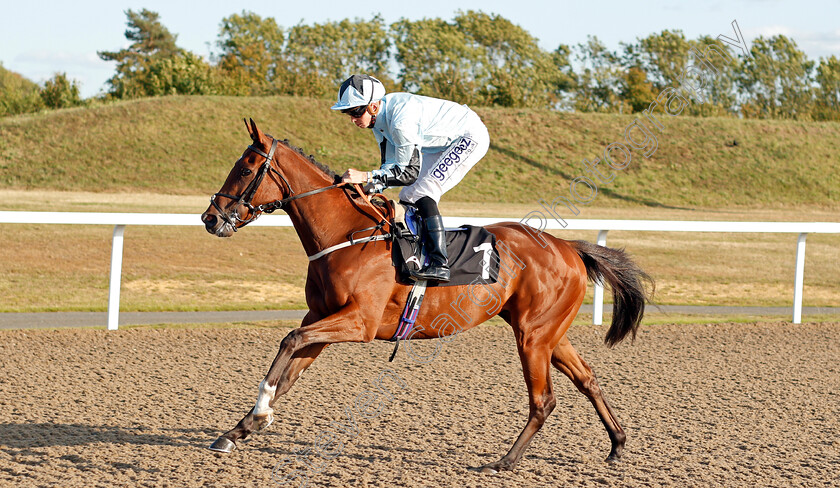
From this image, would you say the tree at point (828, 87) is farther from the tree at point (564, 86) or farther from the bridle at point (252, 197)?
the bridle at point (252, 197)

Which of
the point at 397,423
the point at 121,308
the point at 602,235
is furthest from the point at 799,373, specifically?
the point at 121,308

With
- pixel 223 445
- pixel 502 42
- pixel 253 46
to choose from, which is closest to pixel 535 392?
pixel 223 445

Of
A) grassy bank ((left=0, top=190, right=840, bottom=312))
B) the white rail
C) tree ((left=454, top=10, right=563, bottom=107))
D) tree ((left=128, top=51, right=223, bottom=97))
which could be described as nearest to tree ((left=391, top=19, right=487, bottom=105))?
tree ((left=454, top=10, right=563, bottom=107))

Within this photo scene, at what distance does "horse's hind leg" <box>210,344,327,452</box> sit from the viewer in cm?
403

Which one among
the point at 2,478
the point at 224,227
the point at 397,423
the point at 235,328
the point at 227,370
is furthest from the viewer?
the point at 235,328

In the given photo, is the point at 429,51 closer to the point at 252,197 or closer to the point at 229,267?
the point at 229,267

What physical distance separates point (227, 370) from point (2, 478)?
2.67 metres

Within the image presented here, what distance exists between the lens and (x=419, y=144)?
4.35 metres

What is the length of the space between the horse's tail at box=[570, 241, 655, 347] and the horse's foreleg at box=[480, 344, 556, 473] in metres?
0.79

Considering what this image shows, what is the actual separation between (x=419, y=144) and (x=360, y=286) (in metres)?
0.80

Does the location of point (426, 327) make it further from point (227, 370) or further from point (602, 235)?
point (602, 235)

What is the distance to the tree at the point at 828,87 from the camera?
46875 millimetres

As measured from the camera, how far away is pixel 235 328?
8234 millimetres

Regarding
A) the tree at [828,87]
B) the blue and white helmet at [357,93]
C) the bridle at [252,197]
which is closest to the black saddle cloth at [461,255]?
the bridle at [252,197]
